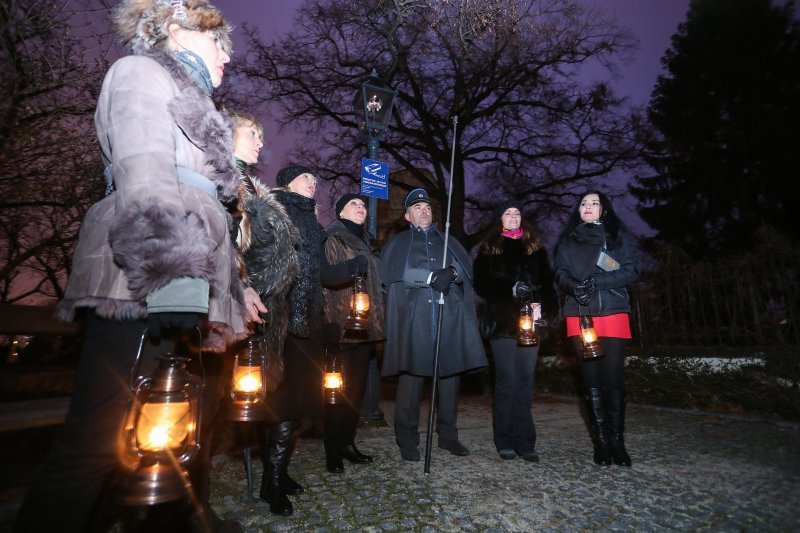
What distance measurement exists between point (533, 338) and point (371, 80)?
4.49 m

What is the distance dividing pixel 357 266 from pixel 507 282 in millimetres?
1573

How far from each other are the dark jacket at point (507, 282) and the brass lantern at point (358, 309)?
4.18ft

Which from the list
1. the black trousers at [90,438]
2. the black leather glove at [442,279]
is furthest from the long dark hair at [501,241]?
the black trousers at [90,438]

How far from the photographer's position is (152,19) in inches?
71.7

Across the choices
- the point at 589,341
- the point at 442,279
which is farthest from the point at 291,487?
the point at 589,341

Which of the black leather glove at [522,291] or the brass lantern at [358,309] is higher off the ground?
the black leather glove at [522,291]

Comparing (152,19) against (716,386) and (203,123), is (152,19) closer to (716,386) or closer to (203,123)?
(203,123)

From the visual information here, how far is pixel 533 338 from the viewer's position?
4059mm

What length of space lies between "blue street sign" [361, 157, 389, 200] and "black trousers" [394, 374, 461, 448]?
2637 millimetres

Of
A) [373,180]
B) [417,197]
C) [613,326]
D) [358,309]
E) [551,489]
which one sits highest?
[373,180]

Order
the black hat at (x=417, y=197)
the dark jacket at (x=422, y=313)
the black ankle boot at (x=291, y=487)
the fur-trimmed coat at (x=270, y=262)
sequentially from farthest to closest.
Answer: the black hat at (x=417, y=197)
the dark jacket at (x=422, y=313)
the black ankle boot at (x=291, y=487)
the fur-trimmed coat at (x=270, y=262)

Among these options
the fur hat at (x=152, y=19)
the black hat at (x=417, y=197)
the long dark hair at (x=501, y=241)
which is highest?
the black hat at (x=417, y=197)

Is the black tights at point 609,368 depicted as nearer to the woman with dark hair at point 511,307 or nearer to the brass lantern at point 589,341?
the brass lantern at point 589,341

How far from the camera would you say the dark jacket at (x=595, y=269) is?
3.80 meters
